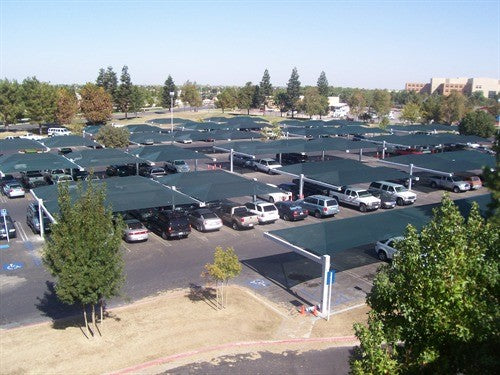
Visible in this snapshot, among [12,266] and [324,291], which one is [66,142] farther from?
[324,291]

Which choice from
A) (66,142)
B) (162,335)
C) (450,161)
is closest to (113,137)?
(66,142)

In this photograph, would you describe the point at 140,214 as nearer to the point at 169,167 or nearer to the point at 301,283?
the point at 301,283

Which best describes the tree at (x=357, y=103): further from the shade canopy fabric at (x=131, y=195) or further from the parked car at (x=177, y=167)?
the shade canopy fabric at (x=131, y=195)

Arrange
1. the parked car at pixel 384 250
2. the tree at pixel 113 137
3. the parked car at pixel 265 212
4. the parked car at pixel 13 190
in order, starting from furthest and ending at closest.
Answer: the tree at pixel 113 137 → the parked car at pixel 13 190 → the parked car at pixel 265 212 → the parked car at pixel 384 250

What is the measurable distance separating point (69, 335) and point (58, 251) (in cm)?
315

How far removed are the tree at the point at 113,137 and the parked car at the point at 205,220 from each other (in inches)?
1229

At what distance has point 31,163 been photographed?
37219 mm

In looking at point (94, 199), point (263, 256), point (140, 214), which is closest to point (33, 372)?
point (94, 199)

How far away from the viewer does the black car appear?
26.5 meters

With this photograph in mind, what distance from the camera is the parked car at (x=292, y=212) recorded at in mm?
30734

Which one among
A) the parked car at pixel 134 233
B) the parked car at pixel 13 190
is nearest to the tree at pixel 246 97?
the parked car at pixel 13 190

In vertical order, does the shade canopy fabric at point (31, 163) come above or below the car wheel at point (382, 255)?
above

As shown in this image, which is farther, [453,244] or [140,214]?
[140,214]

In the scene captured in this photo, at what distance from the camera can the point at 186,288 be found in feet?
65.5
